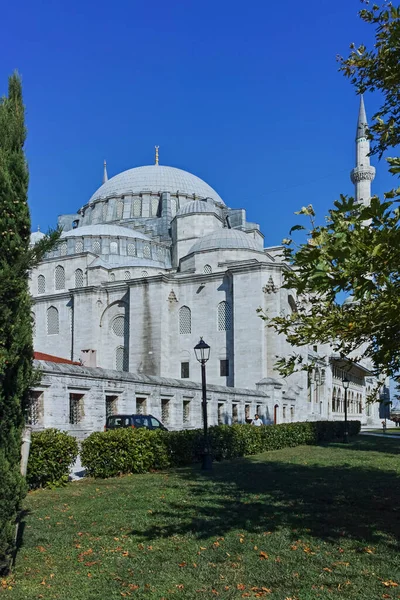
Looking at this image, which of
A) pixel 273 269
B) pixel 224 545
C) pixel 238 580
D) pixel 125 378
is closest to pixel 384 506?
pixel 224 545

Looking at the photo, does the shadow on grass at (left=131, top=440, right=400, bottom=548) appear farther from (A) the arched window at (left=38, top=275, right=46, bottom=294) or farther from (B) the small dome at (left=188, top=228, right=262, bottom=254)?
(A) the arched window at (left=38, top=275, right=46, bottom=294)

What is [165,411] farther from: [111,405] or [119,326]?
[119,326]

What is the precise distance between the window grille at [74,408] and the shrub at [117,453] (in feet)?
8.93

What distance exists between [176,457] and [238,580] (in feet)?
30.5

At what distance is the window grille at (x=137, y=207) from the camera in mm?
60469

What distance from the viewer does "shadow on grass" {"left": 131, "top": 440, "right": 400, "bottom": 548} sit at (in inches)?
278

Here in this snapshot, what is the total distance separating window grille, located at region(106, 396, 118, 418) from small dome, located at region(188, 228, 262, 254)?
28.6m

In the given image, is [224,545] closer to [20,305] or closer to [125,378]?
[20,305]

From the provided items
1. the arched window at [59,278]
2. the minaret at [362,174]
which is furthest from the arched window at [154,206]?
the minaret at [362,174]

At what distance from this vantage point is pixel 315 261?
486 cm

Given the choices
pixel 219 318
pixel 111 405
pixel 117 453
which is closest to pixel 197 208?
pixel 219 318

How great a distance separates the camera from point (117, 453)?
1254cm

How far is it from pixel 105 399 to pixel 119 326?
28.5 m

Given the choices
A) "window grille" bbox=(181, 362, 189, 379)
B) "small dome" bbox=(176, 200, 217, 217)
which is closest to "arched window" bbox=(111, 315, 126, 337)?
"window grille" bbox=(181, 362, 189, 379)
